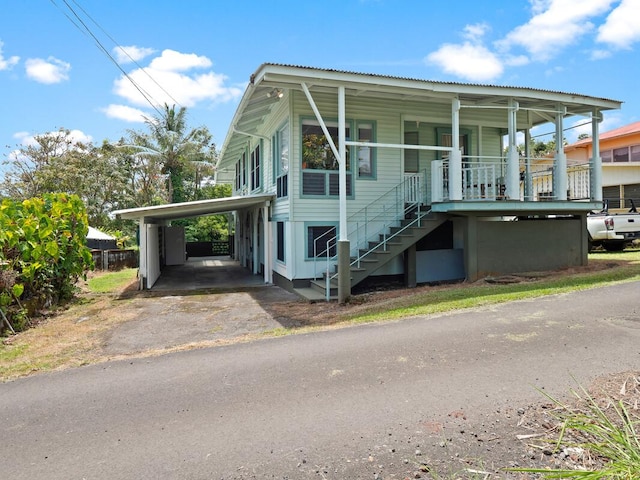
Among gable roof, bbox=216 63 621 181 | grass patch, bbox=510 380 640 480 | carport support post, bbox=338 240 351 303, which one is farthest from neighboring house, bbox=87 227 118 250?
grass patch, bbox=510 380 640 480

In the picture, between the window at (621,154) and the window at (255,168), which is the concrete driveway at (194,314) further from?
the window at (621,154)

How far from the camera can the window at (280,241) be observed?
13.2m

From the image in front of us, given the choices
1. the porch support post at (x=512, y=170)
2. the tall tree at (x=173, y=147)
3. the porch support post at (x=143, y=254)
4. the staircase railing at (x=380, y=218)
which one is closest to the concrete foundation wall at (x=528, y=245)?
the porch support post at (x=512, y=170)

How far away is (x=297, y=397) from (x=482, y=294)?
19.5 feet

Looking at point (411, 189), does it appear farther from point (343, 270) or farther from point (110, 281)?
point (110, 281)

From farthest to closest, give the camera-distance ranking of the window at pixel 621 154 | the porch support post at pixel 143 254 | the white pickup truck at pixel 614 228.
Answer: the window at pixel 621 154
the white pickup truck at pixel 614 228
the porch support post at pixel 143 254

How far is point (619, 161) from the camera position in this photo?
26.2 meters

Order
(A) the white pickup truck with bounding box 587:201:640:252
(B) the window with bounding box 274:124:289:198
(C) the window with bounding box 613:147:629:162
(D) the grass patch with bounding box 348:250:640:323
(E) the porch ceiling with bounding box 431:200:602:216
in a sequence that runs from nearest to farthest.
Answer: (D) the grass patch with bounding box 348:250:640:323
(E) the porch ceiling with bounding box 431:200:602:216
(B) the window with bounding box 274:124:289:198
(A) the white pickup truck with bounding box 587:201:640:252
(C) the window with bounding box 613:147:629:162

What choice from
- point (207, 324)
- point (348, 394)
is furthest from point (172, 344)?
point (348, 394)

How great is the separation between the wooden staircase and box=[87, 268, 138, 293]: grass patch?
682 centimetres

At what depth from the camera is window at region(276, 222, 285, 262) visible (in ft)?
43.2

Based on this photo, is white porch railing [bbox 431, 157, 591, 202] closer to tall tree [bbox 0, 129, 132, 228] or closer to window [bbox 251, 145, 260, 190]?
window [bbox 251, 145, 260, 190]

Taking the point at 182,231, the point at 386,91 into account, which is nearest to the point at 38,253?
the point at 386,91

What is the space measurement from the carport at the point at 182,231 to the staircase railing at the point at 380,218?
269cm
